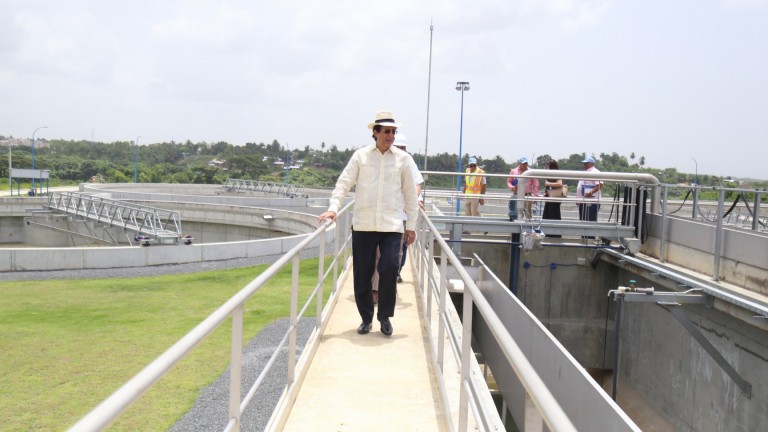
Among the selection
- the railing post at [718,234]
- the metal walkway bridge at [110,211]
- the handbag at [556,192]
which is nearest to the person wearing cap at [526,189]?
the handbag at [556,192]

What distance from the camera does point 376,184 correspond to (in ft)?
17.7

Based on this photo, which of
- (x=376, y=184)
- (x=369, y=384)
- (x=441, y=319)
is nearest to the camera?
(x=441, y=319)

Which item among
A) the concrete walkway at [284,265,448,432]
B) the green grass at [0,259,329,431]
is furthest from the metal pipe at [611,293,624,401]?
the green grass at [0,259,329,431]

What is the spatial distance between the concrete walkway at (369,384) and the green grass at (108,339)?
241 centimetres

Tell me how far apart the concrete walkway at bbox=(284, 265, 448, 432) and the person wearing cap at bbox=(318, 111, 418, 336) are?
52 cm

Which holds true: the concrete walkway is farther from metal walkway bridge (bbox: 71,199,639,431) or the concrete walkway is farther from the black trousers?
the black trousers

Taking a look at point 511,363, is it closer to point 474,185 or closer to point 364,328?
point 364,328

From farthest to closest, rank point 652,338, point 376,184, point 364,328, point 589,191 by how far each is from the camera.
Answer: point 589,191 → point 652,338 → point 364,328 → point 376,184

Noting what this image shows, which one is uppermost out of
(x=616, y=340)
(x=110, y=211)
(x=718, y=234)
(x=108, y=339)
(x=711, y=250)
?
(x=718, y=234)

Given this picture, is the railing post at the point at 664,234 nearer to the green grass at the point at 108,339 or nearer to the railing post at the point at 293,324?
the green grass at the point at 108,339

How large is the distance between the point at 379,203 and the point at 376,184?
164 mm

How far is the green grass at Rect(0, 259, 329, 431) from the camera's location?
23.5 ft

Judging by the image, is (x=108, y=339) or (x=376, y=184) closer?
(x=376, y=184)

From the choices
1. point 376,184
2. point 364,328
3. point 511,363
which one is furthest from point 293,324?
point 511,363
